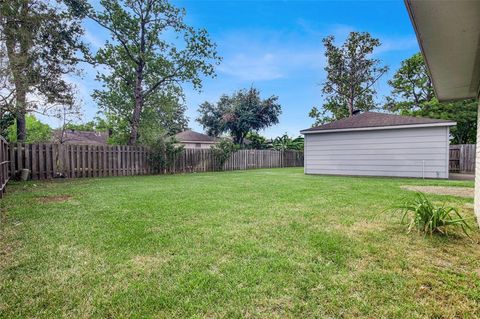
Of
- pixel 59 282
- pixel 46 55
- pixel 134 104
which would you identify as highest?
pixel 46 55

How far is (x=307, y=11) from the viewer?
485 inches

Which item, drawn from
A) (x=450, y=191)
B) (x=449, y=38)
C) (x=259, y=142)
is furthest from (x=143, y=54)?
(x=259, y=142)

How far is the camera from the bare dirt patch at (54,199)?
17.9 feet

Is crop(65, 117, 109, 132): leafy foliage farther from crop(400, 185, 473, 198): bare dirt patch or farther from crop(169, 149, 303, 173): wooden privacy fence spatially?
crop(400, 185, 473, 198): bare dirt patch

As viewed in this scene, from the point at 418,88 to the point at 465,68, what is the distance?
922 inches

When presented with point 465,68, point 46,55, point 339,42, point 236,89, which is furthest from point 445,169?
point 236,89

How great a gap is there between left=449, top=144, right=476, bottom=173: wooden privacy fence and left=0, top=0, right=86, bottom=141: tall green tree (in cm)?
2043

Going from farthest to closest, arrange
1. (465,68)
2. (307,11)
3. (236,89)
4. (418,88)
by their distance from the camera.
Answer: (236,89) → (418,88) → (307,11) → (465,68)

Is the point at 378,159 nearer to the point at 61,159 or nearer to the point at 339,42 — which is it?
the point at 61,159

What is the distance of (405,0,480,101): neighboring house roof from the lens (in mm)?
2043

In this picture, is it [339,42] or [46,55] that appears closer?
[46,55]

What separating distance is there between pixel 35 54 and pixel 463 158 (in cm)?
2223

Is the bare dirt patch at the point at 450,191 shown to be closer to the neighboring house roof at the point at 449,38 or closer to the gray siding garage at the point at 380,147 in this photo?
the neighboring house roof at the point at 449,38

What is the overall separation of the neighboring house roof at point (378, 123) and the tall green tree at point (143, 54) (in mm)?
8398
